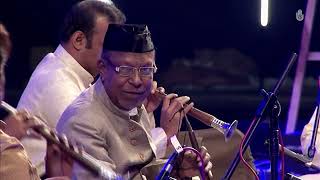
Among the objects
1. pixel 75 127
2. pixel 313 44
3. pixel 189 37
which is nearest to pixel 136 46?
pixel 75 127

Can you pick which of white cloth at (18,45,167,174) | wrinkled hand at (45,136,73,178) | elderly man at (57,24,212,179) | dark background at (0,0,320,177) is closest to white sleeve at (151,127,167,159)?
white cloth at (18,45,167,174)

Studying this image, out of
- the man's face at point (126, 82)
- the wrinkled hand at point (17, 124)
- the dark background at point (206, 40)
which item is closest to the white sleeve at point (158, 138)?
the man's face at point (126, 82)

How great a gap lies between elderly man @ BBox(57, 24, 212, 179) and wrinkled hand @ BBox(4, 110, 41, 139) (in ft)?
1.67

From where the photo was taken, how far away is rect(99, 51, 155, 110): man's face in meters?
3.26

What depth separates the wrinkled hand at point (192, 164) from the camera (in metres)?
3.34

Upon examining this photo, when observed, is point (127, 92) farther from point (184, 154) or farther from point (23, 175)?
point (23, 175)

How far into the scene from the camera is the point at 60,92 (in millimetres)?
3725

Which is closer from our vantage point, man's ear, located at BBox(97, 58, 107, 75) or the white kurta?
the white kurta

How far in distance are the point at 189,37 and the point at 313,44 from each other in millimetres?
2154

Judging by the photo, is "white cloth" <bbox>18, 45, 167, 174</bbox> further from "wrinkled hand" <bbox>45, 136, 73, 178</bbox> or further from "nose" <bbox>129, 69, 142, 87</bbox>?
"wrinkled hand" <bbox>45, 136, 73, 178</bbox>

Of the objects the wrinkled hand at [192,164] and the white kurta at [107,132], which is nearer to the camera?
the white kurta at [107,132]

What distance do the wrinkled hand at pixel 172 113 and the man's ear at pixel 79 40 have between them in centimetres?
62

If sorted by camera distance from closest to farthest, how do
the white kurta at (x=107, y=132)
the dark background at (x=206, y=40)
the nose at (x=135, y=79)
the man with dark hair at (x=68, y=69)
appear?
the white kurta at (x=107, y=132)
the nose at (x=135, y=79)
the man with dark hair at (x=68, y=69)
the dark background at (x=206, y=40)

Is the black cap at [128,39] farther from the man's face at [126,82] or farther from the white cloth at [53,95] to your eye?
the white cloth at [53,95]
